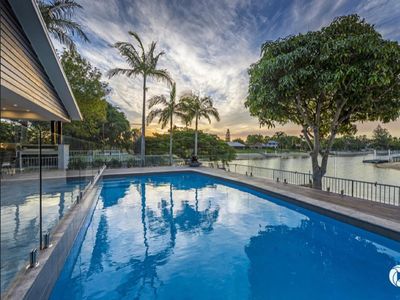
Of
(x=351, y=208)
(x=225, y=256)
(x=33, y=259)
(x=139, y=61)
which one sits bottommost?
(x=225, y=256)

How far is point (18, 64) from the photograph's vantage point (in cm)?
428

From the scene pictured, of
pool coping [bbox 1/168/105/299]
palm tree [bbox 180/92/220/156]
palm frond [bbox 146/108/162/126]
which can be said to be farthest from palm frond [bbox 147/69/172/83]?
pool coping [bbox 1/168/105/299]

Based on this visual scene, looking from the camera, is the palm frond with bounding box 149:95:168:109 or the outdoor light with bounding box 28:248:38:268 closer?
the outdoor light with bounding box 28:248:38:268

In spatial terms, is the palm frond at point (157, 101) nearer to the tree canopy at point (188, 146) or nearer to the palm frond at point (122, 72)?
the palm frond at point (122, 72)

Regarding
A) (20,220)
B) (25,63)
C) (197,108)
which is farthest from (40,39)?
(197,108)

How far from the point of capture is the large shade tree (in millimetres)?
6230

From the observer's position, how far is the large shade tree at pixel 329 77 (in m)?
6.23

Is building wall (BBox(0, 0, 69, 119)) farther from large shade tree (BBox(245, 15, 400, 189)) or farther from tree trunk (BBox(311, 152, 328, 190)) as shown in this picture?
tree trunk (BBox(311, 152, 328, 190))

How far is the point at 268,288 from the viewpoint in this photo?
3449mm

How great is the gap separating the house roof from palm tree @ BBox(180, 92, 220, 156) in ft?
32.5

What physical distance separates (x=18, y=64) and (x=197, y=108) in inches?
547

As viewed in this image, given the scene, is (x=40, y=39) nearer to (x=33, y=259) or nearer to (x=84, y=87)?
(x=33, y=259)

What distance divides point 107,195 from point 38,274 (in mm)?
6714

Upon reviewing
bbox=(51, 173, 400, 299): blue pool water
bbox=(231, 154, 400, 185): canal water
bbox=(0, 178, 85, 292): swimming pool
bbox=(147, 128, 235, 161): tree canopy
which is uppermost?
bbox=(147, 128, 235, 161): tree canopy
